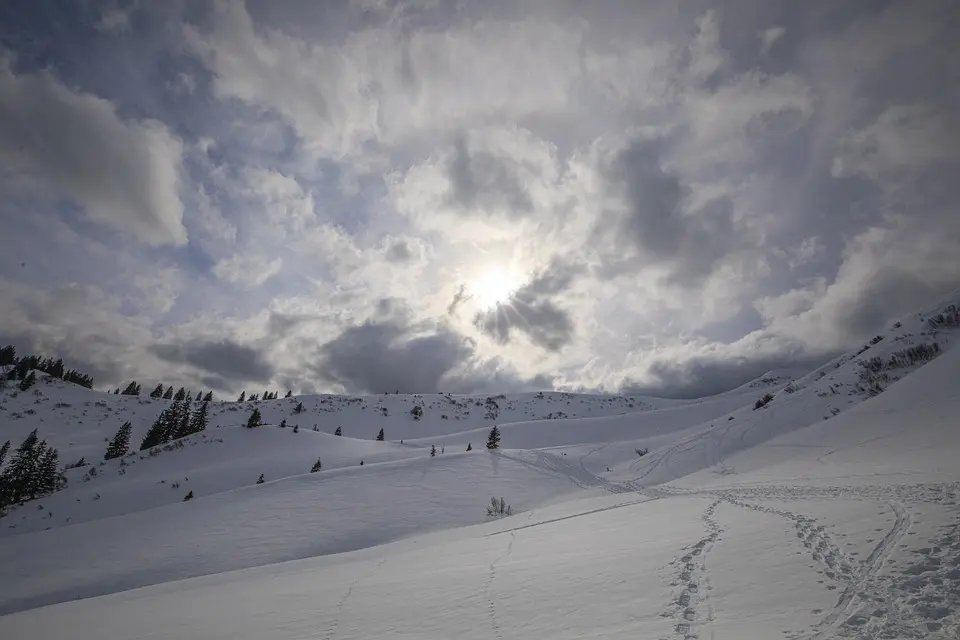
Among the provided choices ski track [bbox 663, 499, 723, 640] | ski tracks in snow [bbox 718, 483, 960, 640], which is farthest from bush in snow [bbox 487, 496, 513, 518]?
ski tracks in snow [bbox 718, 483, 960, 640]

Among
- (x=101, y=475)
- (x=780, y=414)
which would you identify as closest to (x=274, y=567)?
(x=780, y=414)

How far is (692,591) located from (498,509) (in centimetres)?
1605

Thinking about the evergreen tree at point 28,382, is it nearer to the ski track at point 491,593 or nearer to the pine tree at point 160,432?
the pine tree at point 160,432

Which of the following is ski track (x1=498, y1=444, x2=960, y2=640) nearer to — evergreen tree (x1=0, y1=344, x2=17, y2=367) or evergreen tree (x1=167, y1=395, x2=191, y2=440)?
evergreen tree (x1=167, y1=395, x2=191, y2=440)

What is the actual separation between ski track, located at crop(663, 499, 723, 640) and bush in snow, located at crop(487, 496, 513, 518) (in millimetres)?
13151

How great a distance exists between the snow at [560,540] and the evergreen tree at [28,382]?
7535 cm

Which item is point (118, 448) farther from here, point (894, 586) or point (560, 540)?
point (894, 586)

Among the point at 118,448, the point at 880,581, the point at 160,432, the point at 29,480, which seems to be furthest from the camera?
the point at 160,432

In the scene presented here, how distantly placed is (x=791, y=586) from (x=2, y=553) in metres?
31.4

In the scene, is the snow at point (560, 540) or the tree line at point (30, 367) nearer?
the snow at point (560, 540)

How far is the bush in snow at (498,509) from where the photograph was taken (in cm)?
1999

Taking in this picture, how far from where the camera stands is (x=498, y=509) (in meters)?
20.6

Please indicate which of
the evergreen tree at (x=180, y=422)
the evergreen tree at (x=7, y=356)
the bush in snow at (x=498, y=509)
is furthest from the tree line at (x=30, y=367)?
the bush in snow at (x=498, y=509)

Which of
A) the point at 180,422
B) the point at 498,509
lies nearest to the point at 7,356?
the point at 180,422
